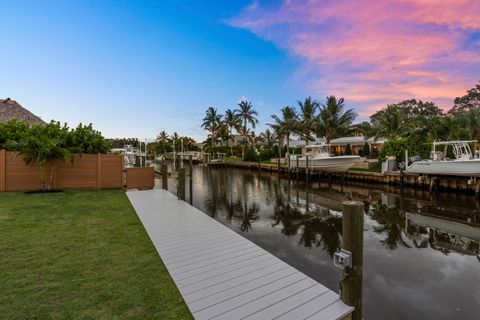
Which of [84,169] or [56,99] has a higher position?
[56,99]

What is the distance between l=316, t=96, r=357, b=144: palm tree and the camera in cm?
3275

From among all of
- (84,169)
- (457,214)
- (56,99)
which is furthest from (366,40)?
(56,99)

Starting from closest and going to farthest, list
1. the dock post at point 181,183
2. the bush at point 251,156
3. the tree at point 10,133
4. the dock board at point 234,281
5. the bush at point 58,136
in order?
the dock board at point 234,281, the dock post at point 181,183, the bush at point 58,136, the tree at point 10,133, the bush at point 251,156

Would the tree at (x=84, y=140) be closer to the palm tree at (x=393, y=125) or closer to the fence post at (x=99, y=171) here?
the fence post at (x=99, y=171)

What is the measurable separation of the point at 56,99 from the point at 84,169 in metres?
14.1

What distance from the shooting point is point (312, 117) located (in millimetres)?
37969

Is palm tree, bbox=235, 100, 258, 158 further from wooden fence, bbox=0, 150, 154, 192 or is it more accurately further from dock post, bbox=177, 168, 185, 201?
dock post, bbox=177, 168, 185, 201

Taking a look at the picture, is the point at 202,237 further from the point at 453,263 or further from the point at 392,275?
the point at 453,263

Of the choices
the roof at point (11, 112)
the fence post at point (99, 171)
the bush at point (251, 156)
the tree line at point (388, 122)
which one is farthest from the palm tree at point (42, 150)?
the bush at point (251, 156)

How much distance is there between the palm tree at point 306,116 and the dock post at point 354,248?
114 ft

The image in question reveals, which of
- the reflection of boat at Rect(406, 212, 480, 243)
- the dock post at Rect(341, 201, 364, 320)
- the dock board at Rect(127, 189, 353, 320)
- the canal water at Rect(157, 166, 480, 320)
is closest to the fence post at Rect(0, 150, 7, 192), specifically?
the canal water at Rect(157, 166, 480, 320)

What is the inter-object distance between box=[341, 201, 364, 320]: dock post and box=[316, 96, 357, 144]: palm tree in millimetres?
31503

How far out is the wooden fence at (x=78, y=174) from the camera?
13.3 metres

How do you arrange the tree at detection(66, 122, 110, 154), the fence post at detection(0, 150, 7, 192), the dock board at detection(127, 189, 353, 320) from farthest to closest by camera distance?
1. the tree at detection(66, 122, 110, 154)
2. the fence post at detection(0, 150, 7, 192)
3. the dock board at detection(127, 189, 353, 320)
